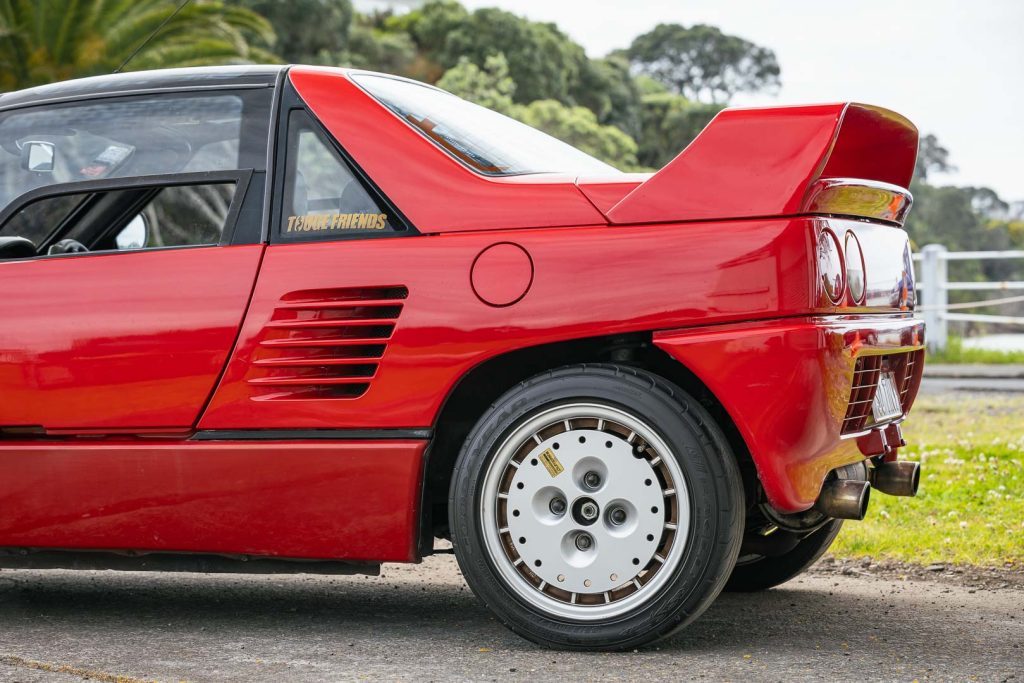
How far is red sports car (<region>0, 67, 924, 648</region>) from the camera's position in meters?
3.21

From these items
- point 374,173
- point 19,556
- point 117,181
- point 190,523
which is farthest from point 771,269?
point 19,556

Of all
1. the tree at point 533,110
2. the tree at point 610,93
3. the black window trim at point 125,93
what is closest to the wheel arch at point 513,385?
the black window trim at point 125,93

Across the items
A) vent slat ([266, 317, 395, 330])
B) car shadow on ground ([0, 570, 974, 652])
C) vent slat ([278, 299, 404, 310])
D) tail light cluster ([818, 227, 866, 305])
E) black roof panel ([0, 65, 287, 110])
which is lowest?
car shadow on ground ([0, 570, 974, 652])

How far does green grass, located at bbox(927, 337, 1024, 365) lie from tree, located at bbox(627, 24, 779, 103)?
72.7 meters

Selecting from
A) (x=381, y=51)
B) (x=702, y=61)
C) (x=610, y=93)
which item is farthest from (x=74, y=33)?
(x=702, y=61)

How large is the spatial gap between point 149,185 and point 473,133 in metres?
1.00

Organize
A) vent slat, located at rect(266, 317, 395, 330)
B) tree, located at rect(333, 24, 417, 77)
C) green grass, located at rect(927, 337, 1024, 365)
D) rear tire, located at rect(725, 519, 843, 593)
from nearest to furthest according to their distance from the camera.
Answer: vent slat, located at rect(266, 317, 395, 330) < rear tire, located at rect(725, 519, 843, 593) < green grass, located at rect(927, 337, 1024, 365) < tree, located at rect(333, 24, 417, 77)

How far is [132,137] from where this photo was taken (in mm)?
3902

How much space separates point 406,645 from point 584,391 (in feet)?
2.95

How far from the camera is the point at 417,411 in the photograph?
342 cm

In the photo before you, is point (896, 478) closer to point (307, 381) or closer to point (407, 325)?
point (407, 325)

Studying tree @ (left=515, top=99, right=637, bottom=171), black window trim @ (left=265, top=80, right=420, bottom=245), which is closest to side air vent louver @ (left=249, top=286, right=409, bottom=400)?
black window trim @ (left=265, top=80, right=420, bottom=245)

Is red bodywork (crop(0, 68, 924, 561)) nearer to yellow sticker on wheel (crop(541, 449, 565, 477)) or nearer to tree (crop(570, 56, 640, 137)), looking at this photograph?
yellow sticker on wheel (crop(541, 449, 565, 477))

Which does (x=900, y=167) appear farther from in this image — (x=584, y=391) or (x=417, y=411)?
(x=417, y=411)
